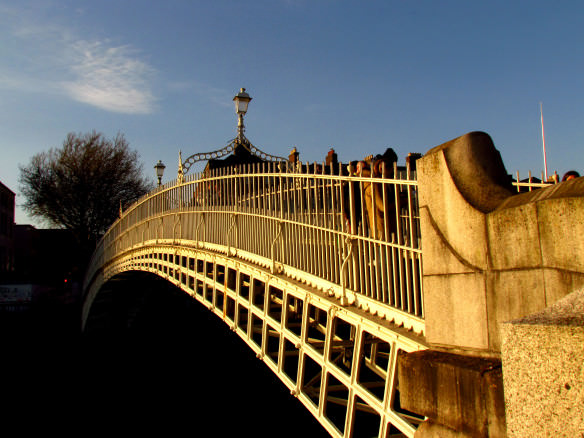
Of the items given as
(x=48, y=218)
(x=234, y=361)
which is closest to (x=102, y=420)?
(x=234, y=361)

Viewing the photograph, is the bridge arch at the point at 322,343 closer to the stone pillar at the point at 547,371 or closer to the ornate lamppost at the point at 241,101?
the stone pillar at the point at 547,371

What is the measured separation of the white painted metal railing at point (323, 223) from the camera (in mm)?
4539

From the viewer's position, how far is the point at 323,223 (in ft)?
19.8

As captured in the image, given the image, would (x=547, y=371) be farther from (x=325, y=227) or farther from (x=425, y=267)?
(x=325, y=227)

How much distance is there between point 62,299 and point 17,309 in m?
3.49

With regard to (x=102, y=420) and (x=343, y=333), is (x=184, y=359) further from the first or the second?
(x=343, y=333)

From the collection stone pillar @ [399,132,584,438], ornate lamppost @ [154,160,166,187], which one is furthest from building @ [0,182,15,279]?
stone pillar @ [399,132,584,438]

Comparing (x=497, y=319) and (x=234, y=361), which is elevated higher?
(x=497, y=319)

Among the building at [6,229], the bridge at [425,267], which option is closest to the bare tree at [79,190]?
the building at [6,229]

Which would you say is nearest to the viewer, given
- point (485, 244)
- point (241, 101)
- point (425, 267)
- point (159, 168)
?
point (485, 244)

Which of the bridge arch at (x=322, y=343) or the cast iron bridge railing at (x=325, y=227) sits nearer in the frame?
the cast iron bridge railing at (x=325, y=227)

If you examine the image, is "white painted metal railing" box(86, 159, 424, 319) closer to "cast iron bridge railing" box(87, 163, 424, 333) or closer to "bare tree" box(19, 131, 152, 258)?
"cast iron bridge railing" box(87, 163, 424, 333)

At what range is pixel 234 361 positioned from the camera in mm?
23141

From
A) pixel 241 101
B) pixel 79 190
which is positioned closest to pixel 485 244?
pixel 241 101
